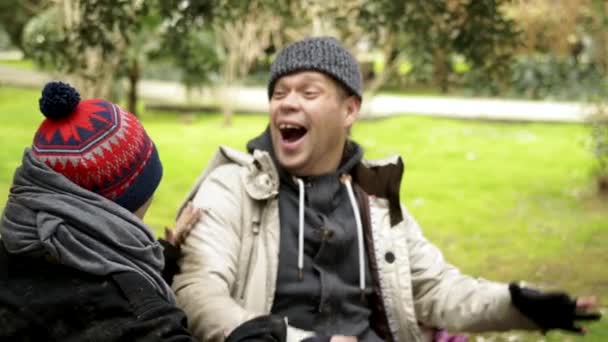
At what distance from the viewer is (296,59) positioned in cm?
318

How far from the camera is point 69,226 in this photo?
199cm

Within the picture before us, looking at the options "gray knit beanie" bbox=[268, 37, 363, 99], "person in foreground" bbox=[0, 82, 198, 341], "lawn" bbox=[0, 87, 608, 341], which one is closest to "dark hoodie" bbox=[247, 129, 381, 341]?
"gray knit beanie" bbox=[268, 37, 363, 99]

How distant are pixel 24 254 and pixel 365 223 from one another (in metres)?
1.47

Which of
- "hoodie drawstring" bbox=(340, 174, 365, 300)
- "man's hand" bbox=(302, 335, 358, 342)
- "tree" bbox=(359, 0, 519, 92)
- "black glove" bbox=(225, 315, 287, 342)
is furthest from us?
"tree" bbox=(359, 0, 519, 92)

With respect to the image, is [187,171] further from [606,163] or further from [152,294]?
[152,294]

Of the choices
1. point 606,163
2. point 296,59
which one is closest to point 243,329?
point 296,59

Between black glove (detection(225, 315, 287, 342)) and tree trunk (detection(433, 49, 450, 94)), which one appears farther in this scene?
tree trunk (detection(433, 49, 450, 94))

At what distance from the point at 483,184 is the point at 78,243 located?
38.1ft

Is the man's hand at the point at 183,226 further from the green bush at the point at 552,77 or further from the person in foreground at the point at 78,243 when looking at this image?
the green bush at the point at 552,77

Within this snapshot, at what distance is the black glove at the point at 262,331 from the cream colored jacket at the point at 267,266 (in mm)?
344

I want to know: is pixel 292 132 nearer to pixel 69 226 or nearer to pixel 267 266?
pixel 267 266

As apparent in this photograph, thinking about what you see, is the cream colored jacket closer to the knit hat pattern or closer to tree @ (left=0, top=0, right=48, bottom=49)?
the knit hat pattern

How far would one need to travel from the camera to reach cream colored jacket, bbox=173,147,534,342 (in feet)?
9.43

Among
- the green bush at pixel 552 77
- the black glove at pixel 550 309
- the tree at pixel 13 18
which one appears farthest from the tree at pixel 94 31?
the green bush at pixel 552 77
